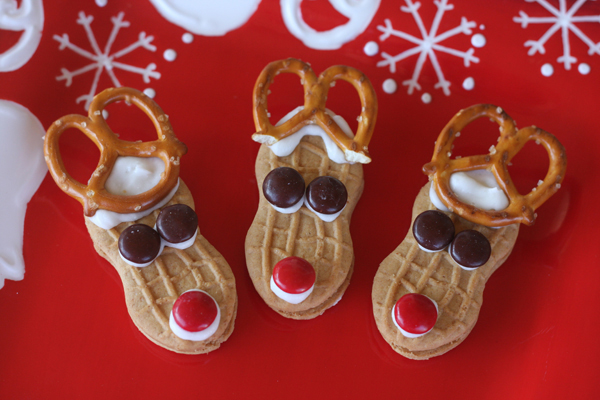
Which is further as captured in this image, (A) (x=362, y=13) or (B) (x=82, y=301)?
(A) (x=362, y=13)

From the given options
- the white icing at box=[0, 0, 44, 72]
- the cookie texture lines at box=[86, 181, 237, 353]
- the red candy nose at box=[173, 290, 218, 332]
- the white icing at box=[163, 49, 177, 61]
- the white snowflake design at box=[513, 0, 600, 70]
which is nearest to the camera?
the red candy nose at box=[173, 290, 218, 332]

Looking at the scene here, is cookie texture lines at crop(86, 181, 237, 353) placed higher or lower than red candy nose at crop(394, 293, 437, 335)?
lower

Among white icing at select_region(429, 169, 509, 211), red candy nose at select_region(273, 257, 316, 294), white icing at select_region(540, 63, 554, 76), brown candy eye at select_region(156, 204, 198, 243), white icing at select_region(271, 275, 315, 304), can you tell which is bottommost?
brown candy eye at select_region(156, 204, 198, 243)

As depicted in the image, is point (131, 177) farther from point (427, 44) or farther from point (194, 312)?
point (427, 44)

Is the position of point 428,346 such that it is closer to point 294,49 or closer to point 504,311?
point 504,311

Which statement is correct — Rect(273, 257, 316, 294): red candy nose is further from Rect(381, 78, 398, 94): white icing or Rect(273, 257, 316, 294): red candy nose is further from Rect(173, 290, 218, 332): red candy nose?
Rect(381, 78, 398, 94): white icing

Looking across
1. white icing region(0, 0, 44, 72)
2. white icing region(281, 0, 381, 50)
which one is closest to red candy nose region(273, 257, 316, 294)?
white icing region(281, 0, 381, 50)

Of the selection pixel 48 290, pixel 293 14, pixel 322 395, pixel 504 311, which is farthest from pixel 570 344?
pixel 48 290

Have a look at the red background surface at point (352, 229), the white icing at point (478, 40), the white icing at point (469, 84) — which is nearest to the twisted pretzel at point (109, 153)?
the red background surface at point (352, 229)
